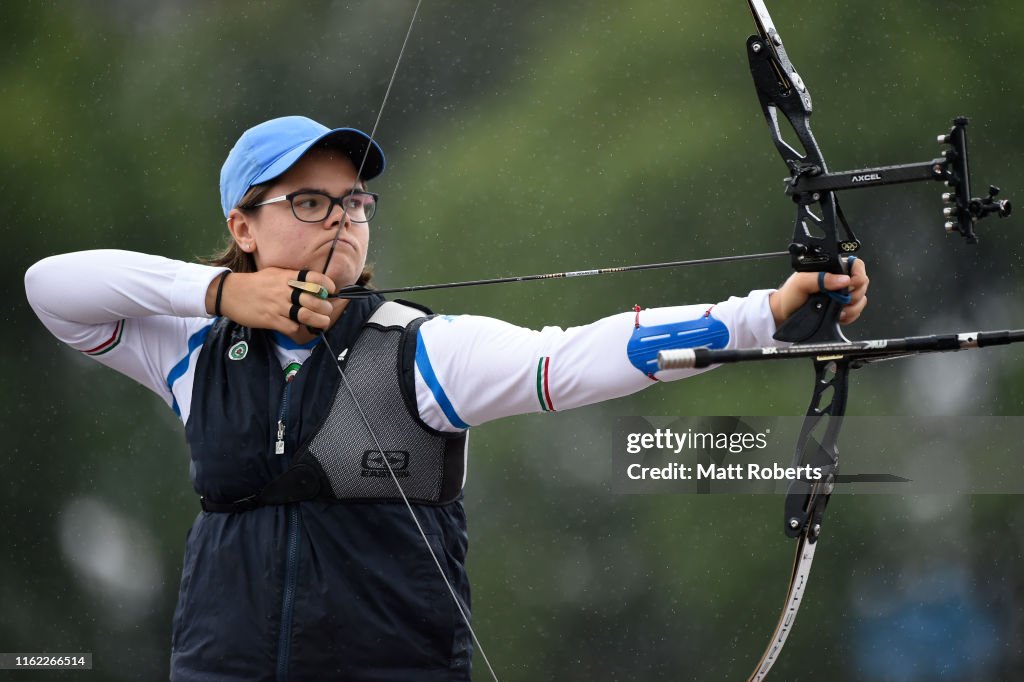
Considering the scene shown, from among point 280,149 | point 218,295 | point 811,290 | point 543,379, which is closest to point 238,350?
point 218,295

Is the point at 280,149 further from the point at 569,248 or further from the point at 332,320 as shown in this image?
the point at 569,248

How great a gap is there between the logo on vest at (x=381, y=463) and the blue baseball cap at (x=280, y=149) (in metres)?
0.46

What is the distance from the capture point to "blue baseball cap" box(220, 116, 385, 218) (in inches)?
75.2

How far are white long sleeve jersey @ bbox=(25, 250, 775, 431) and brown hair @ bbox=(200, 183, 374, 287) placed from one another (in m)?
0.11

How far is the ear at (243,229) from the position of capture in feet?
6.52

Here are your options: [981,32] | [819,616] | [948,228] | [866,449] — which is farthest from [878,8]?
[948,228]

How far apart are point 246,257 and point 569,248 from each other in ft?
6.05

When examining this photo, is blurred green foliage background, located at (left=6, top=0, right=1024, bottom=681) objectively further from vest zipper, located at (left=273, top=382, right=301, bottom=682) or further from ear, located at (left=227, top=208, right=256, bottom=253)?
vest zipper, located at (left=273, top=382, right=301, bottom=682)

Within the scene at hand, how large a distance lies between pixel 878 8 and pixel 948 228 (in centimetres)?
234

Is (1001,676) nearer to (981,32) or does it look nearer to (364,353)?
(981,32)

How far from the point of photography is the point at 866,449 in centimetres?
372

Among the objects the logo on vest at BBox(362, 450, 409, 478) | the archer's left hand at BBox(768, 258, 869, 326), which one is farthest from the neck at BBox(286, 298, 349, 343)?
the archer's left hand at BBox(768, 258, 869, 326)

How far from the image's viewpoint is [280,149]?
1920 mm

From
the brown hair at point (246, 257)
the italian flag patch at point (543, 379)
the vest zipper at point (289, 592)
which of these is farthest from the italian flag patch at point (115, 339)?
the italian flag patch at point (543, 379)
